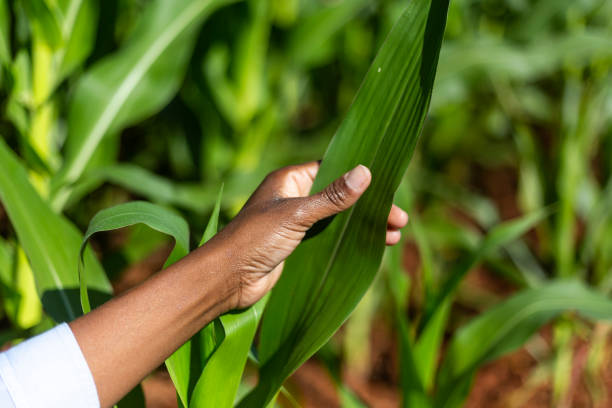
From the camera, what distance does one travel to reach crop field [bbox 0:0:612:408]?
48 cm

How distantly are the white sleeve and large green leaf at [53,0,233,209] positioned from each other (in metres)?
0.33

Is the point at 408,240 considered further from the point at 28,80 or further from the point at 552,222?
the point at 28,80

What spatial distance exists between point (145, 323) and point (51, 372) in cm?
7

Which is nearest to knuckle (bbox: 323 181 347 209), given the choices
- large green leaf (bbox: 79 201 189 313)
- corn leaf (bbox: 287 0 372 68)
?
large green leaf (bbox: 79 201 189 313)

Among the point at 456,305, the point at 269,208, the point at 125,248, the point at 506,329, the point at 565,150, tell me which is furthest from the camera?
the point at 456,305

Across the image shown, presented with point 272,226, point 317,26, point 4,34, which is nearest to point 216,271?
point 272,226

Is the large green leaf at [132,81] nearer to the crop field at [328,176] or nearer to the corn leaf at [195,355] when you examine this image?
the crop field at [328,176]

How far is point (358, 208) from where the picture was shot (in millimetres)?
492

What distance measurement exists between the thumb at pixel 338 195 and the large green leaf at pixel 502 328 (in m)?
0.28

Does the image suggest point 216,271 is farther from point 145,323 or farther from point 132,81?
point 132,81

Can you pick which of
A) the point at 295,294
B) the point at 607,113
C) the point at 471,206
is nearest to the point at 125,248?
the point at 295,294

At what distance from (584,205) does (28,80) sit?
1.02 m

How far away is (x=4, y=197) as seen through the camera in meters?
0.55

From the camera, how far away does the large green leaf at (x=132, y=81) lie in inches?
27.9
